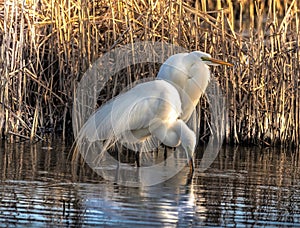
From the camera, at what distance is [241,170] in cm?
750

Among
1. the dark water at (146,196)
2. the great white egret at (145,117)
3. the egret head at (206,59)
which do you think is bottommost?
the dark water at (146,196)

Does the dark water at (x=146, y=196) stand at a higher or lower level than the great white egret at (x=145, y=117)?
lower

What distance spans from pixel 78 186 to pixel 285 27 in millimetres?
4285

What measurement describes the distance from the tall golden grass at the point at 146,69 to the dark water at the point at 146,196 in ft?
3.63

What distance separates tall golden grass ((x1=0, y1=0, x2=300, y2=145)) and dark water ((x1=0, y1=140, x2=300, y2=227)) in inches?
43.5

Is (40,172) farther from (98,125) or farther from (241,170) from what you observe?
(241,170)

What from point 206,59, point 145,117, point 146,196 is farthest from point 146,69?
point 146,196

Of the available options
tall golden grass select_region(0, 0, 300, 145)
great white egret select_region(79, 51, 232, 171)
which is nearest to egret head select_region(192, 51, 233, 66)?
great white egret select_region(79, 51, 232, 171)

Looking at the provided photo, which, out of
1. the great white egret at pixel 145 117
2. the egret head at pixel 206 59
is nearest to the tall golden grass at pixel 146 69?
the egret head at pixel 206 59

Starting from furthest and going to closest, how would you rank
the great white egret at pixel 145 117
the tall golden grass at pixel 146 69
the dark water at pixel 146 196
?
the tall golden grass at pixel 146 69 → the great white egret at pixel 145 117 → the dark water at pixel 146 196

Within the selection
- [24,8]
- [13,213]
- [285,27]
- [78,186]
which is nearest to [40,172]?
[78,186]

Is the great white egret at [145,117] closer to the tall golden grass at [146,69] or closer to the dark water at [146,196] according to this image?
the dark water at [146,196]

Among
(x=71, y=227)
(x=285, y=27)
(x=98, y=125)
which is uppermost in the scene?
(x=285, y=27)

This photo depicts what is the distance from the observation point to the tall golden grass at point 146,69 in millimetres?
8930
